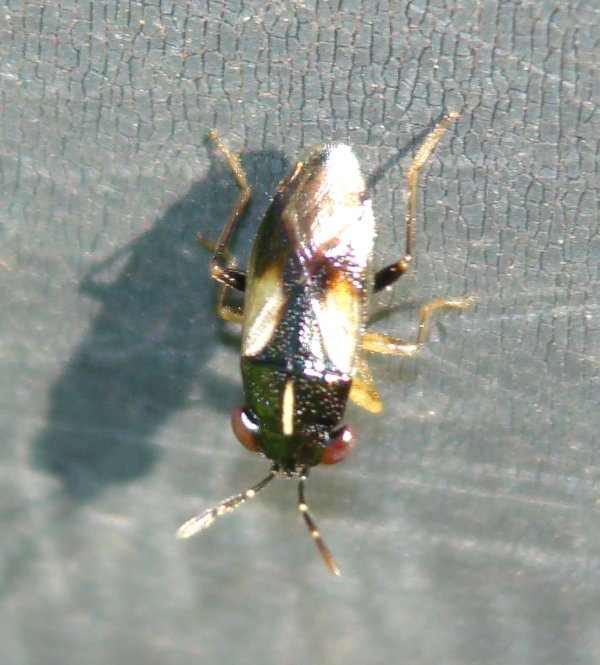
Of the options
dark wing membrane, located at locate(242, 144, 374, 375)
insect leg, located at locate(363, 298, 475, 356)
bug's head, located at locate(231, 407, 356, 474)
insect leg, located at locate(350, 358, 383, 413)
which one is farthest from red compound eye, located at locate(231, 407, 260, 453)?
insect leg, located at locate(363, 298, 475, 356)

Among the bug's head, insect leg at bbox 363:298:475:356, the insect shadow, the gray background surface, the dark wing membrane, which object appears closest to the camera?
the dark wing membrane

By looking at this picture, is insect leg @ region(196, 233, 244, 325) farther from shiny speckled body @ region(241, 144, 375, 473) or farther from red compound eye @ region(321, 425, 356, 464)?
red compound eye @ region(321, 425, 356, 464)

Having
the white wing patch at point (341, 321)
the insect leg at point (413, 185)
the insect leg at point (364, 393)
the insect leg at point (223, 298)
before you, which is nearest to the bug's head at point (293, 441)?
the insect leg at point (364, 393)

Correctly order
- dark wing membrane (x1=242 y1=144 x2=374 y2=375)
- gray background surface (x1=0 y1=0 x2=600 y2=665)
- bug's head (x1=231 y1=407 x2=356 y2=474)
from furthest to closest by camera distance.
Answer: bug's head (x1=231 y1=407 x2=356 y2=474) < gray background surface (x1=0 y1=0 x2=600 y2=665) < dark wing membrane (x1=242 y1=144 x2=374 y2=375)

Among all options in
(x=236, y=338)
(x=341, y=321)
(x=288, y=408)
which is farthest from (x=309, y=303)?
(x=236, y=338)

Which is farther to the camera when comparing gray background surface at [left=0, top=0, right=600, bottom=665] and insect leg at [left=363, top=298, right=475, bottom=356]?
insect leg at [left=363, top=298, right=475, bottom=356]

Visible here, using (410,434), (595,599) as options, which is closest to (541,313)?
(410,434)

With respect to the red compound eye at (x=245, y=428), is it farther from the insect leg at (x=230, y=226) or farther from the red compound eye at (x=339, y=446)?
the insect leg at (x=230, y=226)
